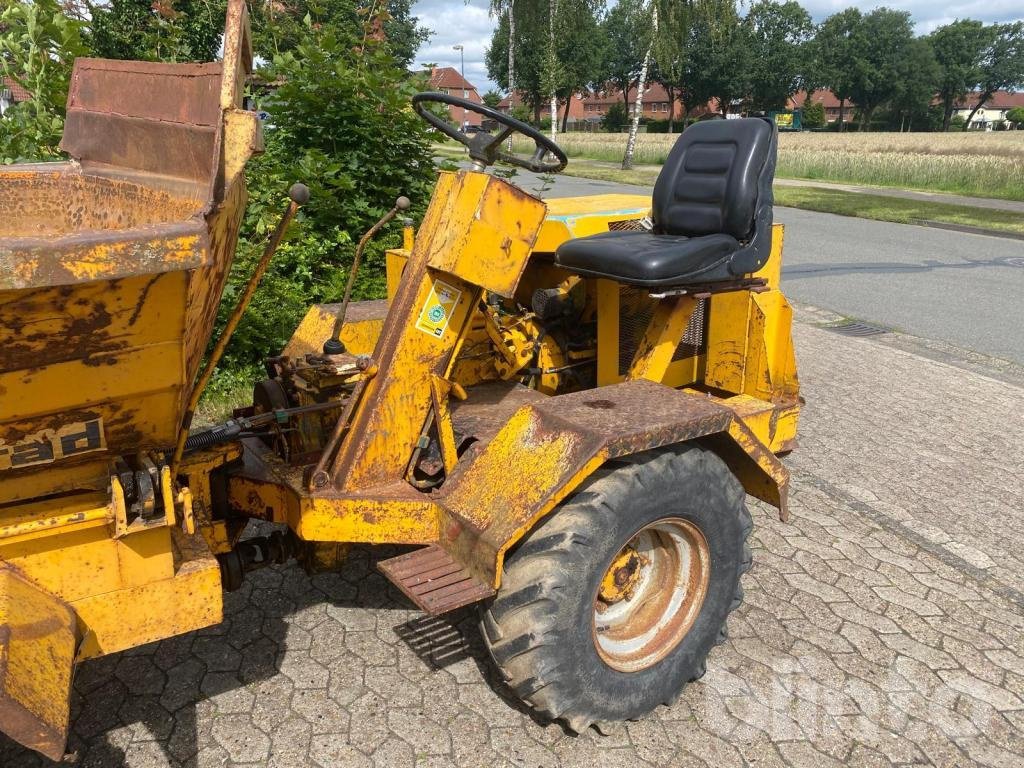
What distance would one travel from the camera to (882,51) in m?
75.8

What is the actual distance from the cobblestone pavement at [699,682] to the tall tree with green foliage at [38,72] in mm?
3209

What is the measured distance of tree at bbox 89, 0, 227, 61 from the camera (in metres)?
6.16

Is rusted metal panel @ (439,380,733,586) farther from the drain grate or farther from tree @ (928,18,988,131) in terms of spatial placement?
tree @ (928,18,988,131)

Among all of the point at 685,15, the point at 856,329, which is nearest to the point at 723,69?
the point at 685,15

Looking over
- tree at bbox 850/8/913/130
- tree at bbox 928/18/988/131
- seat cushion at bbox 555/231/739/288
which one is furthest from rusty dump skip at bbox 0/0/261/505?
tree at bbox 928/18/988/131

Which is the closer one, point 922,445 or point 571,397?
point 571,397

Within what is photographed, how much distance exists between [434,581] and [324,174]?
12.1 feet

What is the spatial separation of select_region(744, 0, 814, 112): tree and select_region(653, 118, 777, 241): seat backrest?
229ft

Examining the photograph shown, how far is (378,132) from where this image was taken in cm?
558

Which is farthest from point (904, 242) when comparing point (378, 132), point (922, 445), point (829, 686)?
point (829, 686)

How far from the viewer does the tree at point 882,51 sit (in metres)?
75.4

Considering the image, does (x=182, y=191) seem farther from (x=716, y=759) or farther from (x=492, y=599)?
(x=716, y=759)

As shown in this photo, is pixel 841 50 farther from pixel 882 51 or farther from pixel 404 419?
pixel 404 419

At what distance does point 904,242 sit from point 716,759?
1245 centimetres
